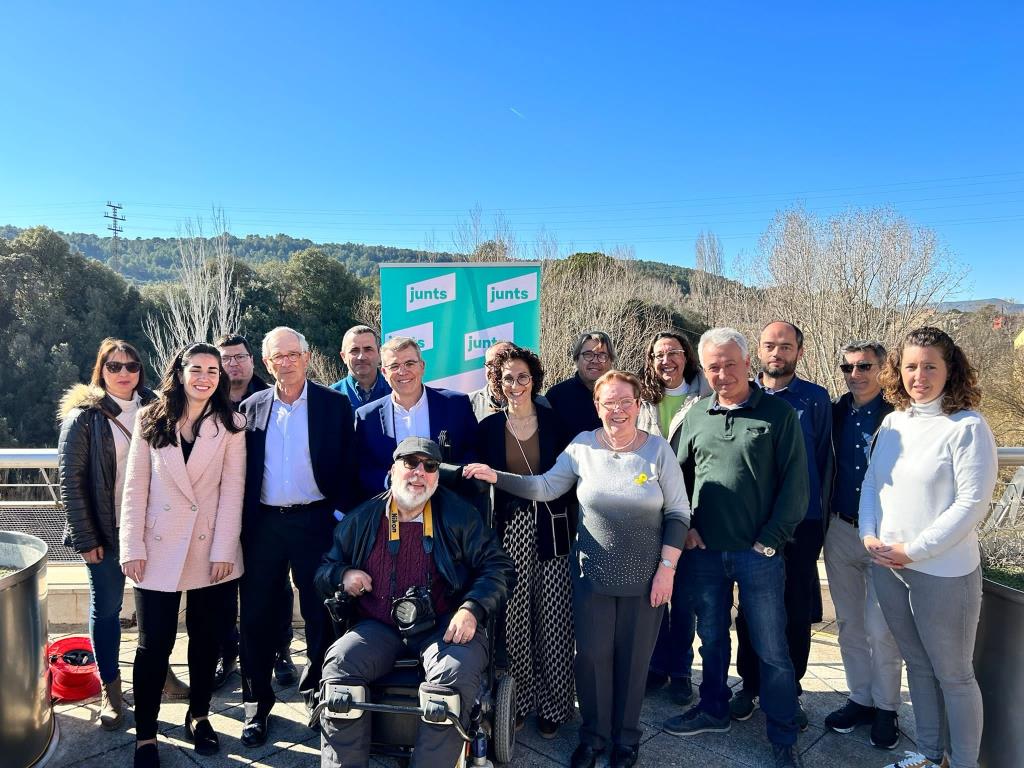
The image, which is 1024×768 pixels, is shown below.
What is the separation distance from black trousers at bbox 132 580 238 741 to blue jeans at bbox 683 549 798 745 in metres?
2.31

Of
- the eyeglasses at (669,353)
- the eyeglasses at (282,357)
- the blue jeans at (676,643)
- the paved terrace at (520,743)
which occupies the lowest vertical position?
the paved terrace at (520,743)

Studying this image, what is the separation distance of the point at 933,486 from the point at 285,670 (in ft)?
11.4

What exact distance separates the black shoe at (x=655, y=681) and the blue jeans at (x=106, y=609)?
9.25ft

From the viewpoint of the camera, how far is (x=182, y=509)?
2805mm

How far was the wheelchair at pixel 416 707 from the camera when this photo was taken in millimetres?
2240

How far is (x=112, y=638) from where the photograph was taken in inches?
122

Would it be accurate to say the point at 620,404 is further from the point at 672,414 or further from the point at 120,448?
the point at 120,448

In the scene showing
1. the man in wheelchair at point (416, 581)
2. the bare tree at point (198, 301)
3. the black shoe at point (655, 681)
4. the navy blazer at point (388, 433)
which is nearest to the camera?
the man in wheelchair at point (416, 581)

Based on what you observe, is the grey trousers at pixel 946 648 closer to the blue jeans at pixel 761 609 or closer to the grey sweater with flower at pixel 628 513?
the blue jeans at pixel 761 609

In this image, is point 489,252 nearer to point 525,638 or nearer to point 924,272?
point 924,272

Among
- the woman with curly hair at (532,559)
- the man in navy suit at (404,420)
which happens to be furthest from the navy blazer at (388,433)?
the woman with curly hair at (532,559)

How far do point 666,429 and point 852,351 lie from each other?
1.05 meters

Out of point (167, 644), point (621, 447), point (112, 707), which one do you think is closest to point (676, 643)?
point (621, 447)

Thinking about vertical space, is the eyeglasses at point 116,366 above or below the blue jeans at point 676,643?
above
